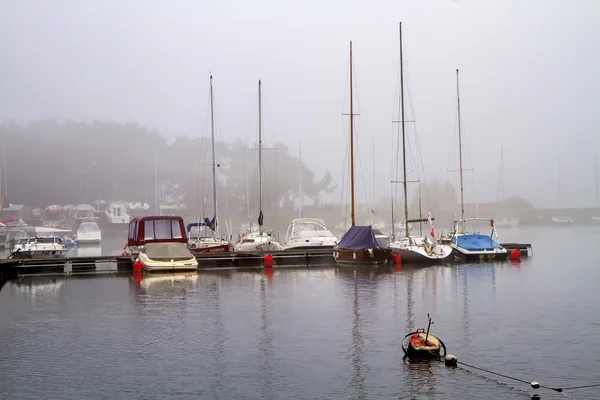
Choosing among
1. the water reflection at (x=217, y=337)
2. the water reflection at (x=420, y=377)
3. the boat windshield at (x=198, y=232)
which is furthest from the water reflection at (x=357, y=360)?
the boat windshield at (x=198, y=232)

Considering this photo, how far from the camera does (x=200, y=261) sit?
2379 inches

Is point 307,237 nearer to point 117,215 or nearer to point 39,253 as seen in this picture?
point 39,253

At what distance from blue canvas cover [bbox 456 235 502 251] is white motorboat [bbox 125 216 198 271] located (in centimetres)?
2286

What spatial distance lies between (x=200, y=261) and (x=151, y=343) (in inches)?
1285

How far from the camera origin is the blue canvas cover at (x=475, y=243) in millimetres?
65000

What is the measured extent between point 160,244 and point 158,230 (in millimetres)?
5914

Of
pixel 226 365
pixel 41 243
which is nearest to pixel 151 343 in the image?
pixel 226 365

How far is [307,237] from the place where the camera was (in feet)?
220

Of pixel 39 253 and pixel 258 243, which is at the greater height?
pixel 258 243

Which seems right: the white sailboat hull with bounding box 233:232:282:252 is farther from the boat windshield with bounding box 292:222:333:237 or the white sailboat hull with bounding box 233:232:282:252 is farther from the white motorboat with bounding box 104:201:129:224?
the white motorboat with bounding box 104:201:129:224

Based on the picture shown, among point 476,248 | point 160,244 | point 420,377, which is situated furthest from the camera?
point 476,248

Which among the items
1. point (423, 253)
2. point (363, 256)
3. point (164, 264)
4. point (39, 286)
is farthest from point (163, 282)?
point (423, 253)

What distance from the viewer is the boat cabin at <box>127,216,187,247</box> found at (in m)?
59.6

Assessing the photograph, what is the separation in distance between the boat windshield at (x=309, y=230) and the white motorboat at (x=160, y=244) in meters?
11.7
